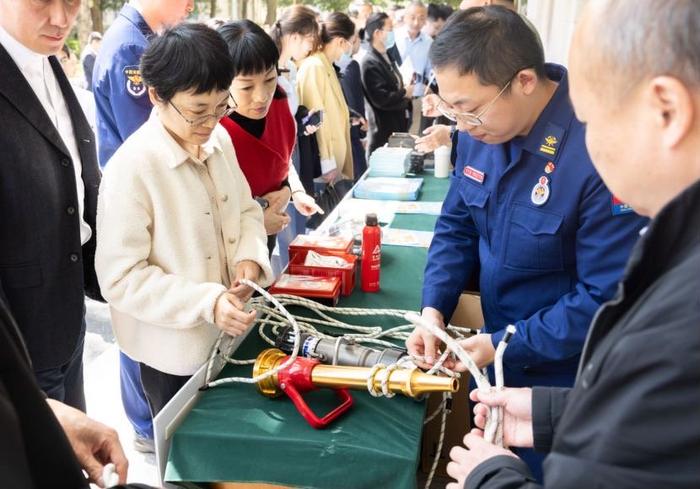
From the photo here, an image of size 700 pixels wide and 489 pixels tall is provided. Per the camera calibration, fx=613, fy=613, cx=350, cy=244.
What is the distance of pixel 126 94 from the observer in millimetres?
2406

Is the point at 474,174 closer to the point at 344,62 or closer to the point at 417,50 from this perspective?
the point at 344,62

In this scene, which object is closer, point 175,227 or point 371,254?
point 175,227

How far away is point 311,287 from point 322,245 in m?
0.28

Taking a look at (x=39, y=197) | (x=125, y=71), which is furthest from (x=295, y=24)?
(x=39, y=197)

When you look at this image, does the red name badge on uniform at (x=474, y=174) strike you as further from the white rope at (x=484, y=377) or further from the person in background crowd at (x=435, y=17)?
the person in background crowd at (x=435, y=17)

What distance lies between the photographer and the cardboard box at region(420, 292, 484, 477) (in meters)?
2.22

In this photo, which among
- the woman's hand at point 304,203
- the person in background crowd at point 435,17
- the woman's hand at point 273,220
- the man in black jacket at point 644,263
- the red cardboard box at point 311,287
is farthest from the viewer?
the person in background crowd at point 435,17

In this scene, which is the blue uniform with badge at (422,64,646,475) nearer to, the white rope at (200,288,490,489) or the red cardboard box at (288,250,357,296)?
the white rope at (200,288,490,489)

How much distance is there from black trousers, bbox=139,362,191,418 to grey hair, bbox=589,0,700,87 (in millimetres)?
1496

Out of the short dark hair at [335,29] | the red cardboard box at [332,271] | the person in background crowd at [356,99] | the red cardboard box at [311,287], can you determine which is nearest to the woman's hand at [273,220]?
the red cardboard box at [332,271]

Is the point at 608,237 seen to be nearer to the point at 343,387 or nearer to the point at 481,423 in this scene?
the point at 481,423

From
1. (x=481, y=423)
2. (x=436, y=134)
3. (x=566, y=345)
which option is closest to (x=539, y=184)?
(x=566, y=345)

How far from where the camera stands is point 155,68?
1.69 m

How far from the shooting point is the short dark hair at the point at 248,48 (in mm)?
2221
